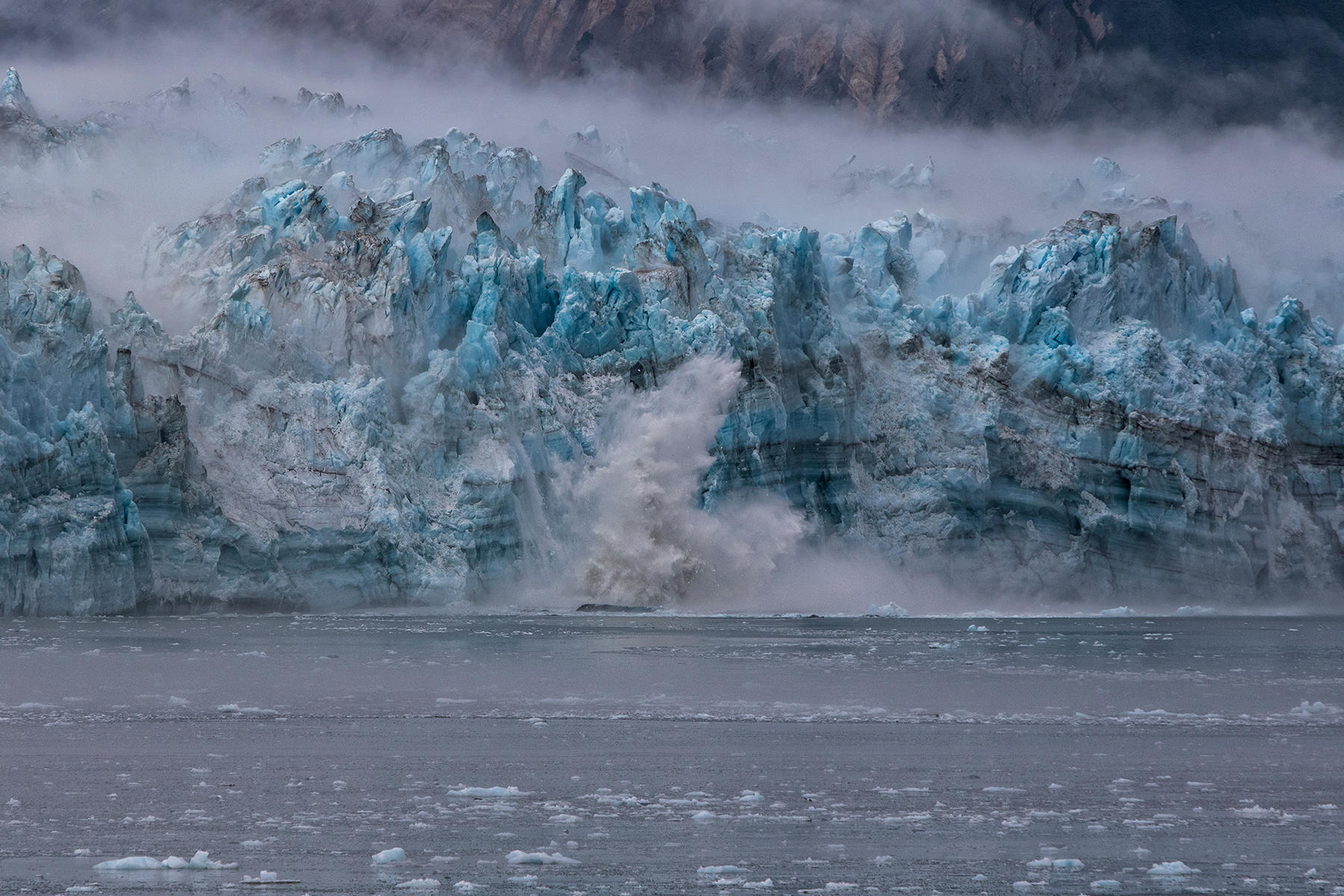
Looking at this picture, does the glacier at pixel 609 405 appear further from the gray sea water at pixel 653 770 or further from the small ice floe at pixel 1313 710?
the small ice floe at pixel 1313 710

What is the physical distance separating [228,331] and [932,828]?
55.4 feet

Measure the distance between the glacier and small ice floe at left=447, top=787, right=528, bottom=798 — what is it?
38.6ft

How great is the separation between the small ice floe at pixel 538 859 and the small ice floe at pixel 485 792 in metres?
1.38

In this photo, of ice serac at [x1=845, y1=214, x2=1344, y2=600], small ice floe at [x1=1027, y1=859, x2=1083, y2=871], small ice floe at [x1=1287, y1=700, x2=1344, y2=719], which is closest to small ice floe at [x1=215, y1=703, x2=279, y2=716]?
small ice floe at [x1=1027, y1=859, x2=1083, y2=871]

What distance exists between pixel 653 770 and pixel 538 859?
235cm

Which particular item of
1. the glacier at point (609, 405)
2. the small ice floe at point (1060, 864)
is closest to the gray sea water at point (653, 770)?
the small ice floe at point (1060, 864)

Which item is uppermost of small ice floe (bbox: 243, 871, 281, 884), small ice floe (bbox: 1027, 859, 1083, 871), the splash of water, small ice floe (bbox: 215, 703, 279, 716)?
the splash of water

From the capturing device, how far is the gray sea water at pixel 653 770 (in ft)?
21.2

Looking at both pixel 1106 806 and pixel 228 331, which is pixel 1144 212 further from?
pixel 1106 806

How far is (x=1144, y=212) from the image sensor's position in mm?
36656

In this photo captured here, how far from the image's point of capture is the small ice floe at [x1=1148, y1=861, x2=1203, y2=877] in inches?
255

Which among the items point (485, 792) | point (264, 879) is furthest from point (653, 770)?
point (264, 879)

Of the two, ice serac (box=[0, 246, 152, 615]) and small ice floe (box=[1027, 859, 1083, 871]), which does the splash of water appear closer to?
ice serac (box=[0, 246, 152, 615])

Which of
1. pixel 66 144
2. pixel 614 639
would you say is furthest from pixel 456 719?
pixel 66 144
